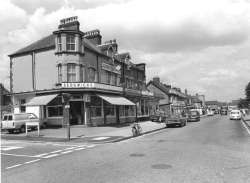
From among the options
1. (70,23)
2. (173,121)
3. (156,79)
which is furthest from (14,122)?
(156,79)

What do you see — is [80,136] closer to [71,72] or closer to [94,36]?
[71,72]

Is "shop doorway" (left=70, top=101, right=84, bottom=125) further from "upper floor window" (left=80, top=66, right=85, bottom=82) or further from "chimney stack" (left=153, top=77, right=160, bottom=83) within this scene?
"chimney stack" (left=153, top=77, right=160, bottom=83)

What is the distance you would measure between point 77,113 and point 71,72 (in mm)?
4164

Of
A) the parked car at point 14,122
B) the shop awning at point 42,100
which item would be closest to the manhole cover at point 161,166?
the parked car at point 14,122

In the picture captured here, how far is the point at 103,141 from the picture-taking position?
1711 cm

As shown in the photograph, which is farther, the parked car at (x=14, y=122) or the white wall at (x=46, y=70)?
the white wall at (x=46, y=70)

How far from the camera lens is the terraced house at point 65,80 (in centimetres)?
2838

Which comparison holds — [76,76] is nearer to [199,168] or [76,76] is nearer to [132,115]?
[132,115]

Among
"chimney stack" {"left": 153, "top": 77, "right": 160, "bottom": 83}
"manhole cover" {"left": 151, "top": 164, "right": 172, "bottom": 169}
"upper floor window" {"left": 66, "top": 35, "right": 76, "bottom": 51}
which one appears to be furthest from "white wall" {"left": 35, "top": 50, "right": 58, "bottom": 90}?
"chimney stack" {"left": 153, "top": 77, "right": 160, "bottom": 83}

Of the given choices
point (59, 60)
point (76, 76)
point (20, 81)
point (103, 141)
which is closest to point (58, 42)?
point (59, 60)

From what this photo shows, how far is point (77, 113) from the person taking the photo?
95.7 ft

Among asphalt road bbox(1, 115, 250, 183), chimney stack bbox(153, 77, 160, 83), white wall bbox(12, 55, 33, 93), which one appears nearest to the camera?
asphalt road bbox(1, 115, 250, 183)

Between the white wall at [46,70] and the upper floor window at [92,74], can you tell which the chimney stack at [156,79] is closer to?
the upper floor window at [92,74]

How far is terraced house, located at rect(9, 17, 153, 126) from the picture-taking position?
28.4 m
